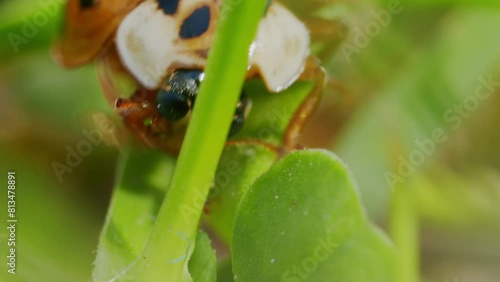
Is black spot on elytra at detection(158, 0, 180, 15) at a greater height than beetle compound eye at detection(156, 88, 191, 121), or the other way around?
black spot on elytra at detection(158, 0, 180, 15)

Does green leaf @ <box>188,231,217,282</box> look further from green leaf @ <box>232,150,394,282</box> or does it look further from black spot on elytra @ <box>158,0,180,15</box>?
black spot on elytra @ <box>158,0,180,15</box>

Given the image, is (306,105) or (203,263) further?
(306,105)

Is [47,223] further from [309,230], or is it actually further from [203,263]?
[309,230]

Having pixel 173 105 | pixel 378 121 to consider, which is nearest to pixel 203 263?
pixel 173 105

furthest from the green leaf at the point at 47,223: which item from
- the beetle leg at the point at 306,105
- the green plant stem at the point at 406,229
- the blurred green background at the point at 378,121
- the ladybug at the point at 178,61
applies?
the green plant stem at the point at 406,229

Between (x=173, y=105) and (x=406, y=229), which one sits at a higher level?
(x=173, y=105)

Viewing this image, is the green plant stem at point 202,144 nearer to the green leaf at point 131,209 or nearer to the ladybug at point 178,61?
the green leaf at point 131,209

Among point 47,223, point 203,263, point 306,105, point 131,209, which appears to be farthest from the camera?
point 47,223

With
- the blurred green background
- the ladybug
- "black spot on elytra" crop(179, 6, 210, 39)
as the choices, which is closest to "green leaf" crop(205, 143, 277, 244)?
the ladybug
